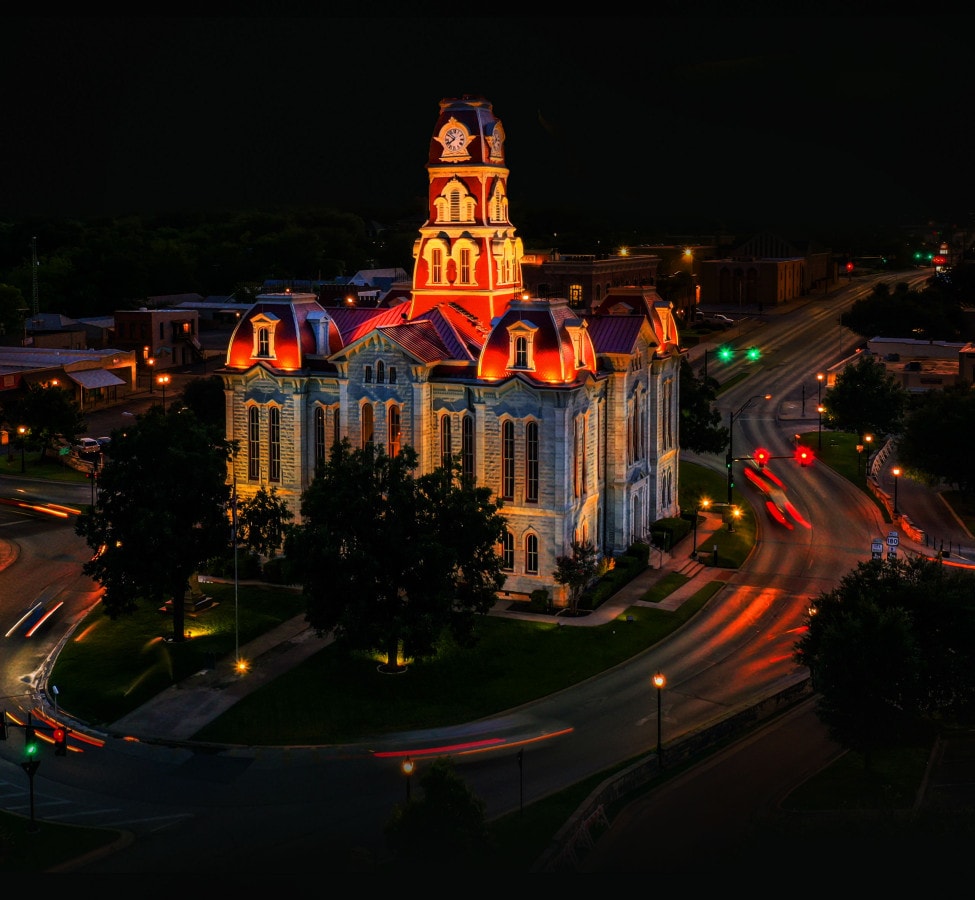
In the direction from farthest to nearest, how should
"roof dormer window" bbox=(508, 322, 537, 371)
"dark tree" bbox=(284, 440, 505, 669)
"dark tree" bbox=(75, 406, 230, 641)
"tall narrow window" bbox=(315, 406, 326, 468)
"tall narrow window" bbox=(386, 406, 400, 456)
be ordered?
"tall narrow window" bbox=(315, 406, 326, 468)
"tall narrow window" bbox=(386, 406, 400, 456)
"roof dormer window" bbox=(508, 322, 537, 371)
"dark tree" bbox=(75, 406, 230, 641)
"dark tree" bbox=(284, 440, 505, 669)

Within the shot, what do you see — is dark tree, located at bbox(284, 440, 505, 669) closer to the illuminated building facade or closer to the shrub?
the shrub

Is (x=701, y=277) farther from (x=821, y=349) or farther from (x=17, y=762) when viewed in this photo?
(x=17, y=762)

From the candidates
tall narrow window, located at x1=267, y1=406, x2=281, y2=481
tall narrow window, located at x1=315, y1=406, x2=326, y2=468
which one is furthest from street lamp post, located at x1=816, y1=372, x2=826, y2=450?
tall narrow window, located at x1=267, y1=406, x2=281, y2=481

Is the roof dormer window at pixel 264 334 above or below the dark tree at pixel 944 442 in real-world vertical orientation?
above

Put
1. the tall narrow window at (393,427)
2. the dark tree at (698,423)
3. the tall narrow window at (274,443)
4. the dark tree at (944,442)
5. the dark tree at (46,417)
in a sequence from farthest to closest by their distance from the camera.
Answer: the dark tree at (698,423)
the dark tree at (46,417)
the dark tree at (944,442)
the tall narrow window at (274,443)
the tall narrow window at (393,427)

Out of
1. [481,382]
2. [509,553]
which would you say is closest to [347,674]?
[509,553]

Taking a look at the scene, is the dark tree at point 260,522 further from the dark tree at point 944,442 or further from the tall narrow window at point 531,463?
the dark tree at point 944,442

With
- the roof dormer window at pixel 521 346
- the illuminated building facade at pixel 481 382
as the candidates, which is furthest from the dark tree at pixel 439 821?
the roof dormer window at pixel 521 346
